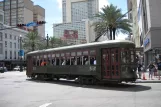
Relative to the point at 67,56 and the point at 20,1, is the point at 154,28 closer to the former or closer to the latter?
the point at 67,56

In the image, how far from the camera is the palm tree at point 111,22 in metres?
39.9

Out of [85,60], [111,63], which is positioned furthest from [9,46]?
[111,63]

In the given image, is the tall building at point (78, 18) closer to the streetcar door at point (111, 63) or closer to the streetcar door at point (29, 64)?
the streetcar door at point (29, 64)

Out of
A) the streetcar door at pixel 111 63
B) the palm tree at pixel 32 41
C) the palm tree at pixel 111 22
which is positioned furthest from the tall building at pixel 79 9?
the streetcar door at pixel 111 63

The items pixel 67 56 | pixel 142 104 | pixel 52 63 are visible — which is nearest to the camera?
pixel 142 104

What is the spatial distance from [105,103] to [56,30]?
136 m

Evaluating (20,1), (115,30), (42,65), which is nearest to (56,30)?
(20,1)

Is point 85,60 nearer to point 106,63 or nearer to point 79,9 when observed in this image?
point 106,63

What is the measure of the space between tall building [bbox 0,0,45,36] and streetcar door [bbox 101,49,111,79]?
423 feet

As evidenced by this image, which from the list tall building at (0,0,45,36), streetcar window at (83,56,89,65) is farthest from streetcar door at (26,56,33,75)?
tall building at (0,0,45,36)

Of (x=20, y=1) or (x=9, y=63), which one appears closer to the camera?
(x=9, y=63)

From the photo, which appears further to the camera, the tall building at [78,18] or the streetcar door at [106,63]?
the tall building at [78,18]

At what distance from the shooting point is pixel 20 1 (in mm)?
145375

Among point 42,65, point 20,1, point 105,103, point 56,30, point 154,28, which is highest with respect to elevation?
point 20,1
